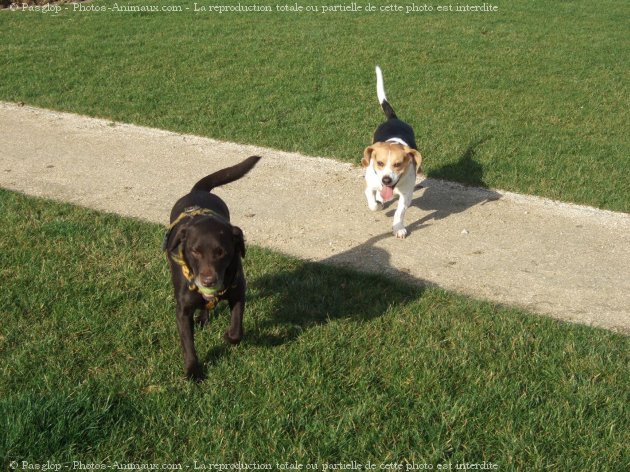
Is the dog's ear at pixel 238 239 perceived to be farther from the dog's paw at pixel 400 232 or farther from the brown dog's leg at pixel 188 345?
the dog's paw at pixel 400 232

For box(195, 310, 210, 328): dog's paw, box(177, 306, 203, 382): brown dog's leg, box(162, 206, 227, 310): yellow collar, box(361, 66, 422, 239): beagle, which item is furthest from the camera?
box(361, 66, 422, 239): beagle

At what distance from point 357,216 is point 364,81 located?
5.49m

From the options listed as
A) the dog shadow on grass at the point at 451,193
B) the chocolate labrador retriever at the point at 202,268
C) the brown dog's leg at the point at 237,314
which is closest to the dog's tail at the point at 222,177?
the chocolate labrador retriever at the point at 202,268

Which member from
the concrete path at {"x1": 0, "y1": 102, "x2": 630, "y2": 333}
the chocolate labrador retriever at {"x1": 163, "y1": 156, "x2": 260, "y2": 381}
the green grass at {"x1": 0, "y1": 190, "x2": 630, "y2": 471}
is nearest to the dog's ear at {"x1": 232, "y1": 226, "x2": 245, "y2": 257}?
the chocolate labrador retriever at {"x1": 163, "y1": 156, "x2": 260, "y2": 381}

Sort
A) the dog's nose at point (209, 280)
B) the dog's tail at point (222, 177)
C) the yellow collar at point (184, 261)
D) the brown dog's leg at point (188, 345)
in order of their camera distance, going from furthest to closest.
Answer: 1. the dog's tail at point (222, 177)
2. the brown dog's leg at point (188, 345)
3. the yellow collar at point (184, 261)
4. the dog's nose at point (209, 280)

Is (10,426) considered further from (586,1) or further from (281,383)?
(586,1)

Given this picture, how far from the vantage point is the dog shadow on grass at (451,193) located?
7461 millimetres

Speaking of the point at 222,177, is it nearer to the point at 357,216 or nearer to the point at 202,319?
the point at 202,319

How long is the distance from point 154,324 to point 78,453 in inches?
52.7

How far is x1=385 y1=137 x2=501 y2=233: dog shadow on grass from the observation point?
7461mm

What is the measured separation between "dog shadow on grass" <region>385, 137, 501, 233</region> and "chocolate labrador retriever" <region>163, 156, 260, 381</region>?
3028 mm

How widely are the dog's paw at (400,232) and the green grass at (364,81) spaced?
5.37ft

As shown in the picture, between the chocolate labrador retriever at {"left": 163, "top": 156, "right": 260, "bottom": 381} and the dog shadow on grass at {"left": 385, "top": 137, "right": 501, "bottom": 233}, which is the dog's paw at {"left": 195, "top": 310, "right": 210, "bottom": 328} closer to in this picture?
the chocolate labrador retriever at {"left": 163, "top": 156, "right": 260, "bottom": 381}

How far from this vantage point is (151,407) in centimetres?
396
